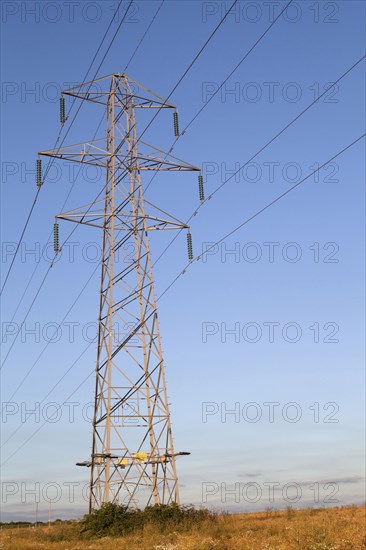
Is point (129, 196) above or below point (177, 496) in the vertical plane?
above

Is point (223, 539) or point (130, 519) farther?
point (130, 519)

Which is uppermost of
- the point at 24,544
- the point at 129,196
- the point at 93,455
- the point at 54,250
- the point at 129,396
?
the point at 129,196

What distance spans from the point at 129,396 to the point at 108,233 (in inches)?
351

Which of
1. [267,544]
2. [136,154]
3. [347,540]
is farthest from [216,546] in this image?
[136,154]

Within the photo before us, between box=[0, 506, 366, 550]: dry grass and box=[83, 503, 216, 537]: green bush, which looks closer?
box=[0, 506, 366, 550]: dry grass

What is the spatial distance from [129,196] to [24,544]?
18.1 metres

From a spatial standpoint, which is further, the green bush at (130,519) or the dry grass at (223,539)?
the green bush at (130,519)

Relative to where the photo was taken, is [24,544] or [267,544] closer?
[267,544]

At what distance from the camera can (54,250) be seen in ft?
131

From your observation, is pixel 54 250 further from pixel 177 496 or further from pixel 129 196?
pixel 177 496

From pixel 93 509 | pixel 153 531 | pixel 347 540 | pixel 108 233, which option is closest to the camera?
pixel 347 540

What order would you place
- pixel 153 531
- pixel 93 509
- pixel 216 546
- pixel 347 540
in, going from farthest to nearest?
pixel 93 509 < pixel 153 531 < pixel 216 546 < pixel 347 540

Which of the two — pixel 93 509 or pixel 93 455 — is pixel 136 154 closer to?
pixel 93 455

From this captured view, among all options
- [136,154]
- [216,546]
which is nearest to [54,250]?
[136,154]
